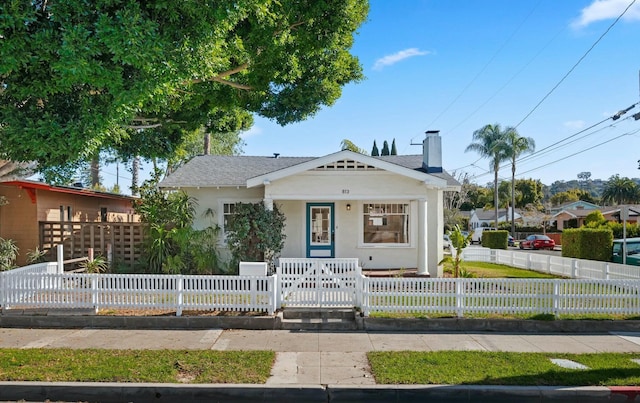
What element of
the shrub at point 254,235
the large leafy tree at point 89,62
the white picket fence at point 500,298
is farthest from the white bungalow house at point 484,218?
the large leafy tree at point 89,62

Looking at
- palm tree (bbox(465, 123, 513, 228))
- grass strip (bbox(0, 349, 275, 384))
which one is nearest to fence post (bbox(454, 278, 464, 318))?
grass strip (bbox(0, 349, 275, 384))

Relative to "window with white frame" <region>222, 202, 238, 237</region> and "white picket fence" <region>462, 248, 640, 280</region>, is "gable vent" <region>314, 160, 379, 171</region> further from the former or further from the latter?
"white picket fence" <region>462, 248, 640, 280</region>

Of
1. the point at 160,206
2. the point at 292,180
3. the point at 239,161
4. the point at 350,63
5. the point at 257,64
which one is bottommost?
the point at 160,206

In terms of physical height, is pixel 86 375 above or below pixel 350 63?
below

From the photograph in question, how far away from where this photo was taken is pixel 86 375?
5.52m

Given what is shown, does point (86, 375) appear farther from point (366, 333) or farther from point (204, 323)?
point (366, 333)

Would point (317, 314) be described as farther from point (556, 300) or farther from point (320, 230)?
point (320, 230)

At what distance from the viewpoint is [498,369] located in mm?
5867

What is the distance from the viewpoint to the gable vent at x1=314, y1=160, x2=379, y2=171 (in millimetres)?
12508

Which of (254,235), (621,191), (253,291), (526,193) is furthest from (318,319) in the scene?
(621,191)

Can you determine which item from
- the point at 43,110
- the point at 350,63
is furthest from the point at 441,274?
the point at 43,110

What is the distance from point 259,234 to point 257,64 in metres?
4.90

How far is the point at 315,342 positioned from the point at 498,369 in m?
3.03

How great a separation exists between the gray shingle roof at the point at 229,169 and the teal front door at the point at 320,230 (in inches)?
72.0
